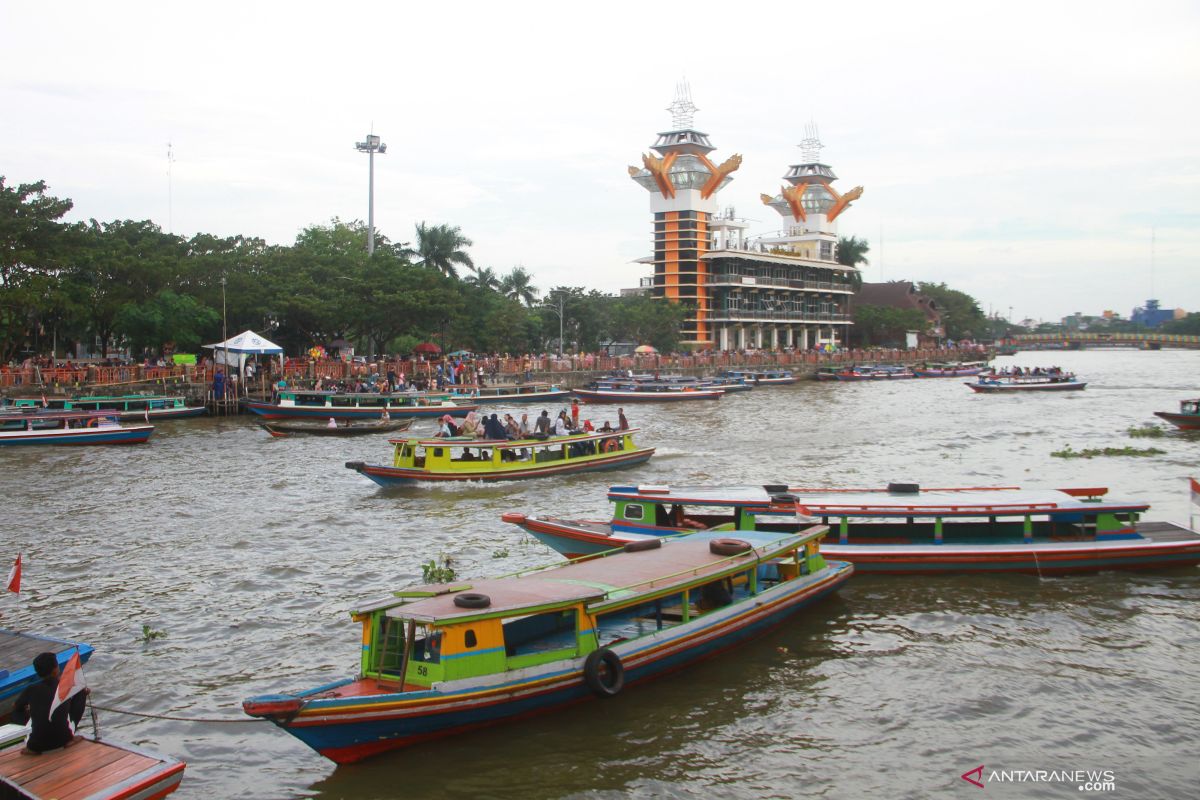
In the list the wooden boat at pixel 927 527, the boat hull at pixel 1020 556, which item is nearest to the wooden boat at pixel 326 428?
the wooden boat at pixel 927 527

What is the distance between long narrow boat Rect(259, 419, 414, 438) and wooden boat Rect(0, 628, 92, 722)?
26589 mm

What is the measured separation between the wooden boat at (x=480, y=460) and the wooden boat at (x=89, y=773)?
15.5 m

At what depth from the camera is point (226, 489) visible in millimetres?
25641

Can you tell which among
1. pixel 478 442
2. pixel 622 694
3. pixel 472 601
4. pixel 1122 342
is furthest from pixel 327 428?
pixel 1122 342

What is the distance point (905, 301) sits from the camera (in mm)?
129875

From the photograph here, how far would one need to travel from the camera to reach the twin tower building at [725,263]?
94.6 meters

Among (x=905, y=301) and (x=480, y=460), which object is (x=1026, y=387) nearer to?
(x=480, y=460)

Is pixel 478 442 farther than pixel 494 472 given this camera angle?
No

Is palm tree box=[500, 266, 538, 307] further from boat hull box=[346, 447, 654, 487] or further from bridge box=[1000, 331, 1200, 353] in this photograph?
bridge box=[1000, 331, 1200, 353]

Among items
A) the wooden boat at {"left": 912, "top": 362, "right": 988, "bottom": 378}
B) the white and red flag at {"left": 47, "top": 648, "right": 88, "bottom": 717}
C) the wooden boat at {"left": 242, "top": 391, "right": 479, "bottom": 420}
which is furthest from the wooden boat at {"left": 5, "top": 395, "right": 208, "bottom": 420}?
the wooden boat at {"left": 912, "top": 362, "right": 988, "bottom": 378}

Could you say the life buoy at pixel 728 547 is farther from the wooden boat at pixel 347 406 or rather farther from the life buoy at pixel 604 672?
the wooden boat at pixel 347 406

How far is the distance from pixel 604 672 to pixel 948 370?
3680 inches

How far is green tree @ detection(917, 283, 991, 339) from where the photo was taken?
456 ft

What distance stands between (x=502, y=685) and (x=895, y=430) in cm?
3358
